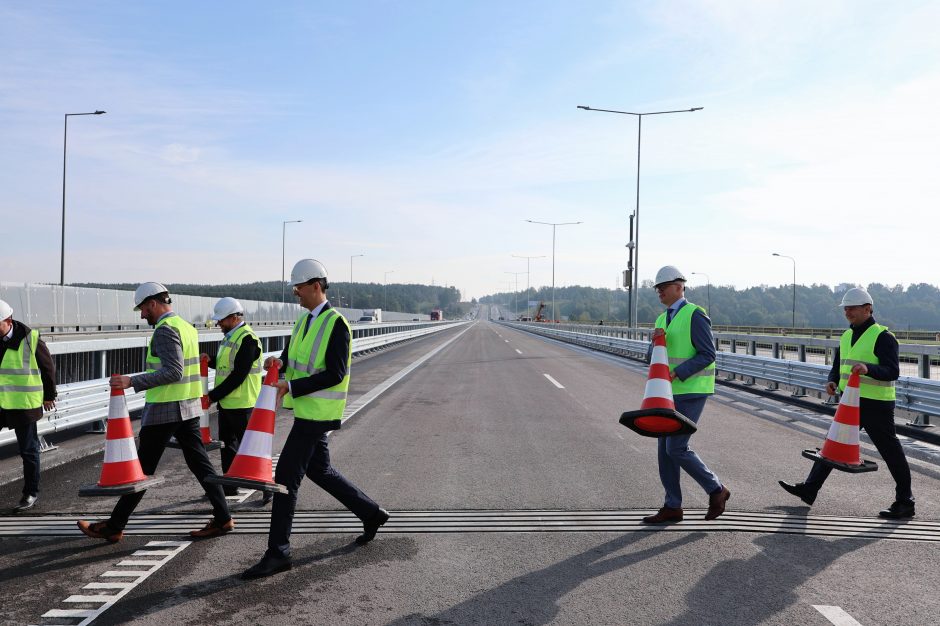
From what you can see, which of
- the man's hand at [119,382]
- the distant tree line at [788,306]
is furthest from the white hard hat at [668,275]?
the distant tree line at [788,306]

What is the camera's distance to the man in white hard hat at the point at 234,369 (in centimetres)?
579

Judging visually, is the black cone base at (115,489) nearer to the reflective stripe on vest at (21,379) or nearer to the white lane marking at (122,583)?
the white lane marking at (122,583)

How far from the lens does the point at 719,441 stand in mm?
8914

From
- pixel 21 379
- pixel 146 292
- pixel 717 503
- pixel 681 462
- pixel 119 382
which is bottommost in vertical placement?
pixel 717 503

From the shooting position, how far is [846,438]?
229 inches

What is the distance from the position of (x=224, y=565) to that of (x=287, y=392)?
118cm

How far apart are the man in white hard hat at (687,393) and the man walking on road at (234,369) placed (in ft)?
10.7

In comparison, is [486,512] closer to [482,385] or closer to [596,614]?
[596,614]

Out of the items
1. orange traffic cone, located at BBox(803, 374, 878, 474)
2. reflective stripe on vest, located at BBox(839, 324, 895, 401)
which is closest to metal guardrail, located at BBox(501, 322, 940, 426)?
reflective stripe on vest, located at BBox(839, 324, 895, 401)

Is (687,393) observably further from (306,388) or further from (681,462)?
(306,388)

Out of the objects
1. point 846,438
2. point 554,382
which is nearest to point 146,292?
point 846,438

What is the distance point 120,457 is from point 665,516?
12.9 ft

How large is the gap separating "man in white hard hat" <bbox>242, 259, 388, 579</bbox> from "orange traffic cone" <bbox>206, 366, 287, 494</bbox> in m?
0.09

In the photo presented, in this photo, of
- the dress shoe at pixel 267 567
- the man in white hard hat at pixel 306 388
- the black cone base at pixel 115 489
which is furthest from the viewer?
the black cone base at pixel 115 489
